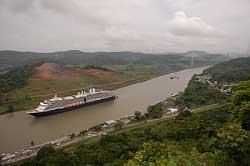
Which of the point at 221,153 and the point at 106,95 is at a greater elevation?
the point at 221,153

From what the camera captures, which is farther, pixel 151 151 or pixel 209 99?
pixel 209 99

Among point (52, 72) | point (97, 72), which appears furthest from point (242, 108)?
point (97, 72)

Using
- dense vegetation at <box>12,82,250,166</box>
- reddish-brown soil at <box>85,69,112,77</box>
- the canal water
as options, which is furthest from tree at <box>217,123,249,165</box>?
reddish-brown soil at <box>85,69,112,77</box>

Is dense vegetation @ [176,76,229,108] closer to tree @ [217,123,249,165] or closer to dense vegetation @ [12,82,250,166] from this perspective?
dense vegetation @ [12,82,250,166]

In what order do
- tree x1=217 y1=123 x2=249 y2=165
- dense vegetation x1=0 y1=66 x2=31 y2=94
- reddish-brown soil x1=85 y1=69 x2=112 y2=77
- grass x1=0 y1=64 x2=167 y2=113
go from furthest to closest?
reddish-brown soil x1=85 y1=69 x2=112 y2=77
dense vegetation x1=0 y1=66 x2=31 y2=94
grass x1=0 y1=64 x2=167 y2=113
tree x1=217 y1=123 x2=249 y2=165

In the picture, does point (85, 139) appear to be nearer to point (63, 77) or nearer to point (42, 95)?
point (42, 95)

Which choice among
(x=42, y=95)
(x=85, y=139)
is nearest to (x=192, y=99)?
(x=85, y=139)
